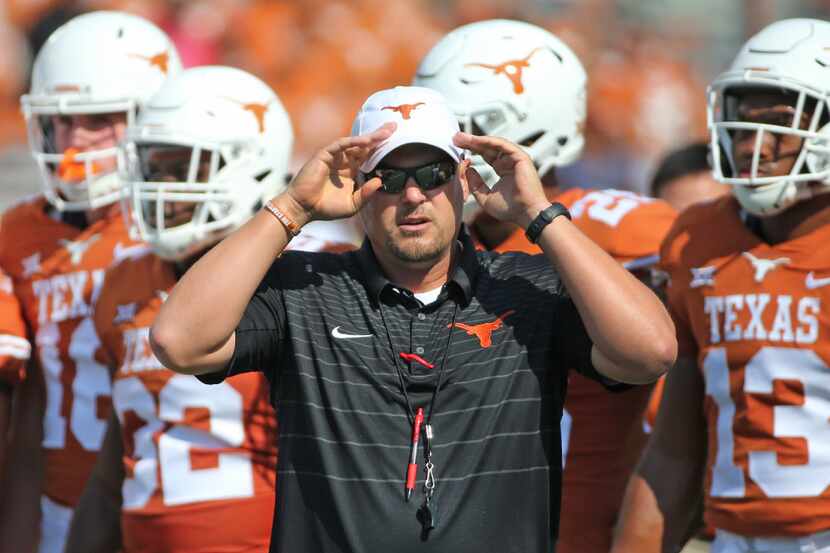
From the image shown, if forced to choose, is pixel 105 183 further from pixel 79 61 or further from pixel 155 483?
pixel 155 483

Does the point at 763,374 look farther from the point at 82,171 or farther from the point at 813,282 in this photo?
the point at 82,171

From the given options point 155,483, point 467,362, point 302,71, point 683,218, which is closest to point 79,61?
point 155,483

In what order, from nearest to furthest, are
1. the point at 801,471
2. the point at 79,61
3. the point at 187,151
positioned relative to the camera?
the point at 801,471 → the point at 187,151 → the point at 79,61

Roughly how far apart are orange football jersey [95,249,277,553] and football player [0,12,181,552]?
0.56 metres

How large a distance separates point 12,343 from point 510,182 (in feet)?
6.54

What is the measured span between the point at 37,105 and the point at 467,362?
2.53 metres

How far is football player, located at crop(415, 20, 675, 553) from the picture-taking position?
3973 mm

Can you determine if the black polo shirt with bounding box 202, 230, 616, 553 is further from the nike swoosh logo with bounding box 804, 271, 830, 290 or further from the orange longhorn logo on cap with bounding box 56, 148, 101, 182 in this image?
the orange longhorn logo on cap with bounding box 56, 148, 101, 182

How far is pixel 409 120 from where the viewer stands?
2.99m

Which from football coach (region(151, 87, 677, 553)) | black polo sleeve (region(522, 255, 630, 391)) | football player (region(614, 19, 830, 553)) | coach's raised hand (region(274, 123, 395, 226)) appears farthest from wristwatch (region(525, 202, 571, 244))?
football player (region(614, 19, 830, 553))

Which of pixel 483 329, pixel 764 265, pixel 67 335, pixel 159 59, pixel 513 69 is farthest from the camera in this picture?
pixel 159 59

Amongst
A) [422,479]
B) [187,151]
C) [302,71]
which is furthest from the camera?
[302,71]

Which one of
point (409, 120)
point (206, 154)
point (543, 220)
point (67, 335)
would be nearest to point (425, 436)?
point (543, 220)

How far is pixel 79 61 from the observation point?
16.1 feet
